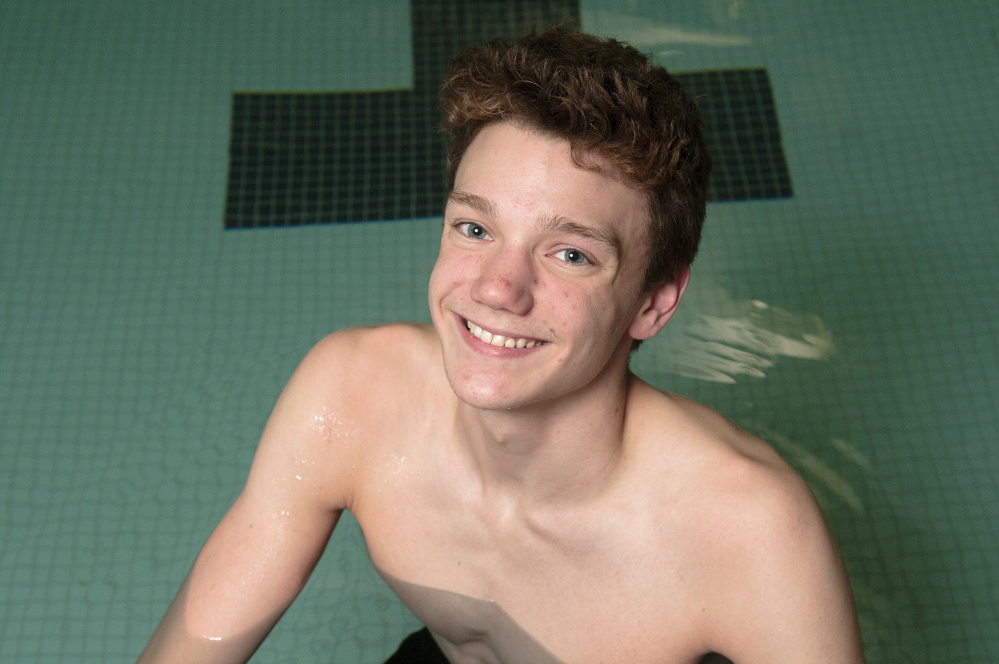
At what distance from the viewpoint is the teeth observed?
1.32 metres

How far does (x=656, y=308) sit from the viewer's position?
1491 mm

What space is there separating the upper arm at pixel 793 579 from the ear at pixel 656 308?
34cm

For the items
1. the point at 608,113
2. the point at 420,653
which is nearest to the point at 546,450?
the point at 608,113

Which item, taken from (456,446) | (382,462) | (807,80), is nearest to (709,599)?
(456,446)

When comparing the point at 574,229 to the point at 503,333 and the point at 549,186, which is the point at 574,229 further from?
the point at 503,333

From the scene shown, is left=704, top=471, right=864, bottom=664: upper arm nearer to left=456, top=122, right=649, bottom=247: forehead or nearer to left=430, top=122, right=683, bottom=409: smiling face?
left=430, top=122, right=683, bottom=409: smiling face

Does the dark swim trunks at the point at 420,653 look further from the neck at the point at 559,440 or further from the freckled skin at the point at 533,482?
the neck at the point at 559,440

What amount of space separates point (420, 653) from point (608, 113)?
139cm

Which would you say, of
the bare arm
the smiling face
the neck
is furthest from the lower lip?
the bare arm

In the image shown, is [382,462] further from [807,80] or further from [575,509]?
[807,80]

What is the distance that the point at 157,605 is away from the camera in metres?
2.54

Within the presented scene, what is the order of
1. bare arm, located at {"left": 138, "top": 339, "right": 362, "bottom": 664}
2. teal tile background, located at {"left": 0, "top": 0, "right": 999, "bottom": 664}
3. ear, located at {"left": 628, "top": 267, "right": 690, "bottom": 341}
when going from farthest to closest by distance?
teal tile background, located at {"left": 0, "top": 0, "right": 999, "bottom": 664}, bare arm, located at {"left": 138, "top": 339, "right": 362, "bottom": 664}, ear, located at {"left": 628, "top": 267, "right": 690, "bottom": 341}

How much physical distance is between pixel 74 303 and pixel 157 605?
Answer: 1261 millimetres

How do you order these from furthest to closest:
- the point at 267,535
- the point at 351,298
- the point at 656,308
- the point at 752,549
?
1. the point at 351,298
2. the point at 267,535
3. the point at 656,308
4. the point at 752,549
